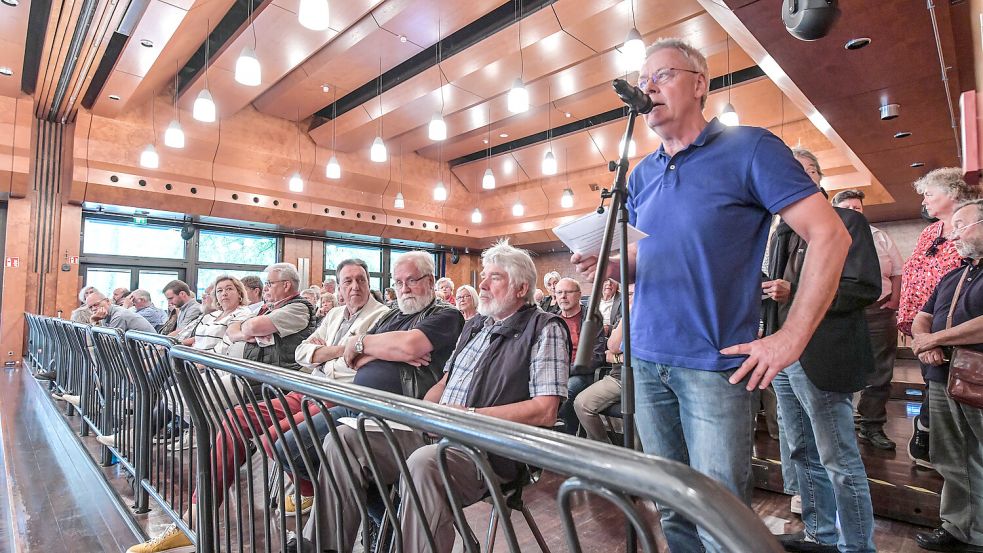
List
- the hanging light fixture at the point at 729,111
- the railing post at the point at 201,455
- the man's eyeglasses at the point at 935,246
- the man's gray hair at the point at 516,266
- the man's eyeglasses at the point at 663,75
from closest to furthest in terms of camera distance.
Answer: the man's eyeglasses at the point at 663,75, the railing post at the point at 201,455, the man's gray hair at the point at 516,266, the man's eyeglasses at the point at 935,246, the hanging light fixture at the point at 729,111

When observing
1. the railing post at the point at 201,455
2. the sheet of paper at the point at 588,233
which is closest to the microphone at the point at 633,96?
the sheet of paper at the point at 588,233

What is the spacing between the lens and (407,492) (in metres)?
1.37

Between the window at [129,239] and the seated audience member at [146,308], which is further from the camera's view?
the window at [129,239]

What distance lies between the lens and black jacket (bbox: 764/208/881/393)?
1643mm

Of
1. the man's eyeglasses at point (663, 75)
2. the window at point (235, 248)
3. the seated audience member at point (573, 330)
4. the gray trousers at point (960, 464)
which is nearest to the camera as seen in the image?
the man's eyeglasses at point (663, 75)

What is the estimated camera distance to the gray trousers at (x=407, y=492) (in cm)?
144

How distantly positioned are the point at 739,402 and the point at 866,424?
2929mm

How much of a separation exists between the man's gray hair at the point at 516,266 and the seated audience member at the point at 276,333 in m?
1.68

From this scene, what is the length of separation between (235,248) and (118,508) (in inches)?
353

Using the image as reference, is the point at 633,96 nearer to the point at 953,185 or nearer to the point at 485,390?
the point at 485,390

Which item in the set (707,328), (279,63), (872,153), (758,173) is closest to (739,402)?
(707,328)

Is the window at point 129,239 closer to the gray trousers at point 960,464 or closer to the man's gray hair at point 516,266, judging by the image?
the man's gray hair at point 516,266

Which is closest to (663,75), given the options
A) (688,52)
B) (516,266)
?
(688,52)

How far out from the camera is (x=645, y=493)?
53cm
